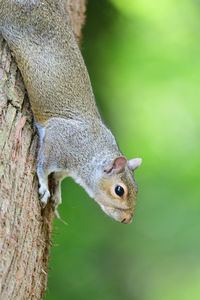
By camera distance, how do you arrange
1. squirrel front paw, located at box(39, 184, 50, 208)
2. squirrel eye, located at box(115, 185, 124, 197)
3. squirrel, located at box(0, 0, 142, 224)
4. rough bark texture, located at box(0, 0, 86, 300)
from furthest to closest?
squirrel eye, located at box(115, 185, 124, 197), squirrel, located at box(0, 0, 142, 224), squirrel front paw, located at box(39, 184, 50, 208), rough bark texture, located at box(0, 0, 86, 300)

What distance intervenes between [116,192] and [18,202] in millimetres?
868

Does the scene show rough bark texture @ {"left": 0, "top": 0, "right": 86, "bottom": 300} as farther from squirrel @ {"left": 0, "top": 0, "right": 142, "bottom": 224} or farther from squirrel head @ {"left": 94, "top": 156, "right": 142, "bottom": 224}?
squirrel head @ {"left": 94, "top": 156, "right": 142, "bottom": 224}

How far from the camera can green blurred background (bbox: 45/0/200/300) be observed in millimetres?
5234

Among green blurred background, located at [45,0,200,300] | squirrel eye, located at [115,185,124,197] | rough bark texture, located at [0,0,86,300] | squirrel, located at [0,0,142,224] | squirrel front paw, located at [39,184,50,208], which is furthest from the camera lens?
green blurred background, located at [45,0,200,300]

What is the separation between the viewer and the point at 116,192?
3055 millimetres

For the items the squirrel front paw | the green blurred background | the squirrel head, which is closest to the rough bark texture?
the squirrel front paw

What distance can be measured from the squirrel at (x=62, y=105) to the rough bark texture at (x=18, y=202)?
3.3 inches

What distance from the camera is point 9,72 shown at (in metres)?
2.78

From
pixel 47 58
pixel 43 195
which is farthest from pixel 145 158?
pixel 43 195

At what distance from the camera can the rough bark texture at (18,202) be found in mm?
2148

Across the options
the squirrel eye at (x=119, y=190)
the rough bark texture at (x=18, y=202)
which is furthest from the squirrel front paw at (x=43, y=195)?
the squirrel eye at (x=119, y=190)

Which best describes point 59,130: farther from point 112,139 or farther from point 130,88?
point 130,88

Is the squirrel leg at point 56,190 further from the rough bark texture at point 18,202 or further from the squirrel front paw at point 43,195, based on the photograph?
the squirrel front paw at point 43,195

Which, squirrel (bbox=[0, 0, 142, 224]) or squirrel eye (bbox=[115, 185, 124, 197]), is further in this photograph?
squirrel eye (bbox=[115, 185, 124, 197])
